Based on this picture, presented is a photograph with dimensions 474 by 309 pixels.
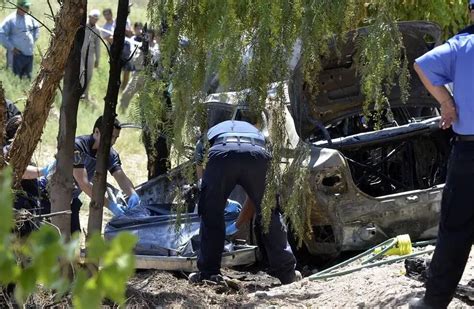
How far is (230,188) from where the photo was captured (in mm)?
7164

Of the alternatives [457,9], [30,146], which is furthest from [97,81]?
[30,146]

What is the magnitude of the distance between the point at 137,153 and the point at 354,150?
279 inches

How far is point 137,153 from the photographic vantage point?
14.6 meters

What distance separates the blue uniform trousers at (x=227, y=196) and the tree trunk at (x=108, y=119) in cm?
82

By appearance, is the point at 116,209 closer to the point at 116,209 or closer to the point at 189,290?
the point at 116,209

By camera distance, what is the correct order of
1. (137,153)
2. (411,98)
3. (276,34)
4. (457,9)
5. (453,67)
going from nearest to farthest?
(453,67)
(276,34)
(411,98)
(457,9)
(137,153)

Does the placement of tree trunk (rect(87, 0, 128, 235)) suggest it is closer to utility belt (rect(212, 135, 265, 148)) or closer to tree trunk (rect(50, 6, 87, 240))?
tree trunk (rect(50, 6, 87, 240))

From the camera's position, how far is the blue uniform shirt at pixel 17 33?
53.5 feet

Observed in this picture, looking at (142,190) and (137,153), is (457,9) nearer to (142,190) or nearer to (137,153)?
(142,190)

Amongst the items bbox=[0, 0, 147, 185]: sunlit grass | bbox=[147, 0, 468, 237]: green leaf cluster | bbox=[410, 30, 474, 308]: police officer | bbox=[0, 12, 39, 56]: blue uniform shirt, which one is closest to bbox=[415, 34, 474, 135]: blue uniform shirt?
bbox=[410, 30, 474, 308]: police officer

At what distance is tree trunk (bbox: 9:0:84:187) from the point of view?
18.2ft

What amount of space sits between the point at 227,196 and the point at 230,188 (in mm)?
71

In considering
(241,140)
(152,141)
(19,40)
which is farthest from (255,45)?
(19,40)

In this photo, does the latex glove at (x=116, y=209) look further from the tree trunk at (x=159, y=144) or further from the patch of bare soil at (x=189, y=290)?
the patch of bare soil at (x=189, y=290)
